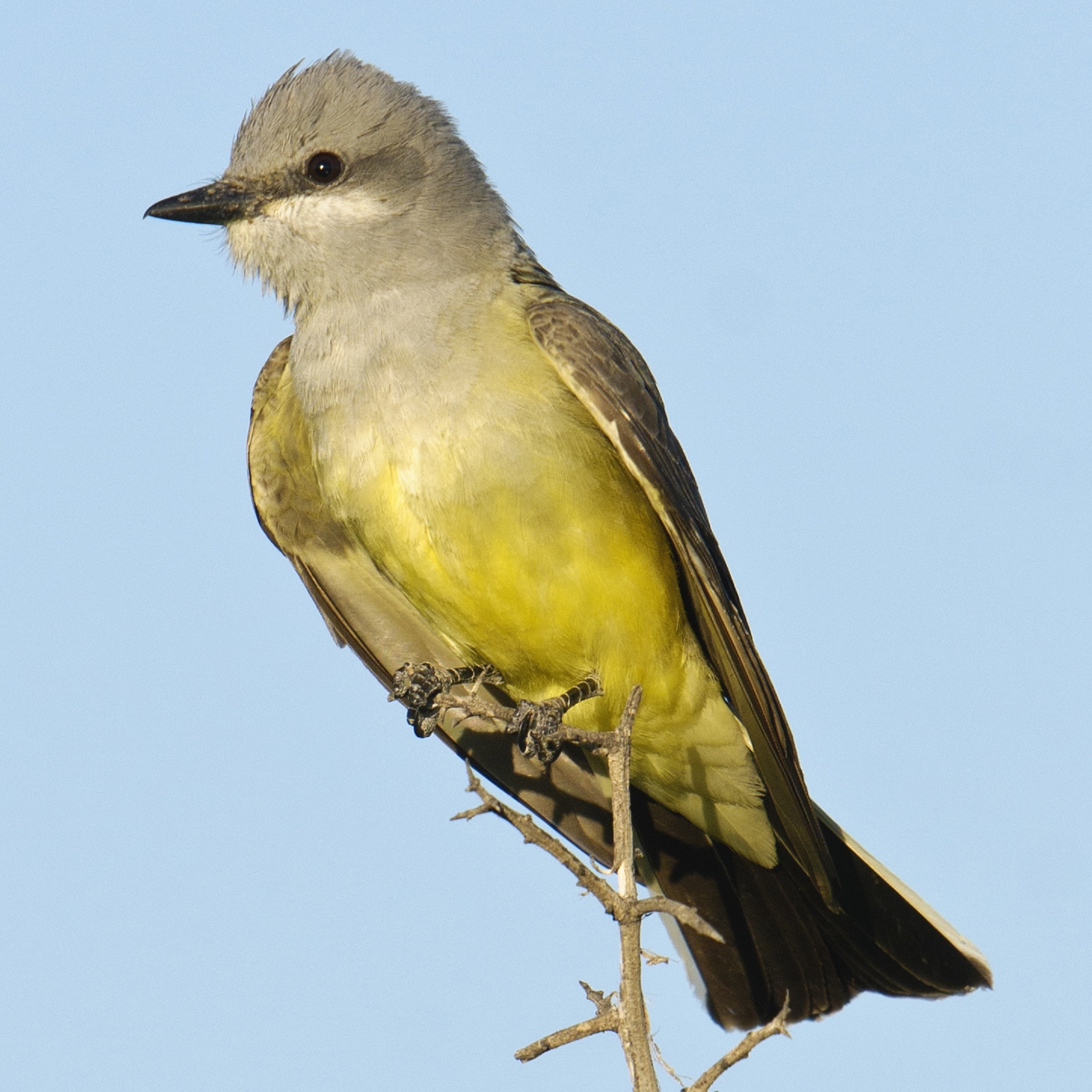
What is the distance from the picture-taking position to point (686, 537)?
551 centimetres

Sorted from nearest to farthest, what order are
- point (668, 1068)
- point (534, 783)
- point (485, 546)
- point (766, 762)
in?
point (668, 1068)
point (485, 546)
point (766, 762)
point (534, 783)

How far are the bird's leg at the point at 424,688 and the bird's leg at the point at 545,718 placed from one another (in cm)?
42

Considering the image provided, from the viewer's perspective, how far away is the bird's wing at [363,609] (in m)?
6.27

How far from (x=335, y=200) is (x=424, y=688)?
1943mm

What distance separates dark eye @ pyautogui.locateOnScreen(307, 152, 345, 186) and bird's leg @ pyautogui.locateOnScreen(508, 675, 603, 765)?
2.21 m

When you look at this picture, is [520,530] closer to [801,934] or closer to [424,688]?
[424,688]

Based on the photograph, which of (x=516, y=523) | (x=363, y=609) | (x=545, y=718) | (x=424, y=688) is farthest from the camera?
(x=363, y=609)

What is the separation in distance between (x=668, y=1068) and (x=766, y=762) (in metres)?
2.03

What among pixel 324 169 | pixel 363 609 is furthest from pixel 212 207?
pixel 363 609

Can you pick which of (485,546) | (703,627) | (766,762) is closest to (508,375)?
(485,546)

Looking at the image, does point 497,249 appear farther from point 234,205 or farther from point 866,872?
point 866,872

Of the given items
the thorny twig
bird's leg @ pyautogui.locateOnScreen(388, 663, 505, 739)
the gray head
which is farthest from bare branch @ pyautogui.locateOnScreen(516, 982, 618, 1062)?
the gray head

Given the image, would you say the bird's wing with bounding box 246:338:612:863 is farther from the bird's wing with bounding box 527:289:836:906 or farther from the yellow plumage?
the bird's wing with bounding box 527:289:836:906

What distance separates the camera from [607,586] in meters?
5.38
